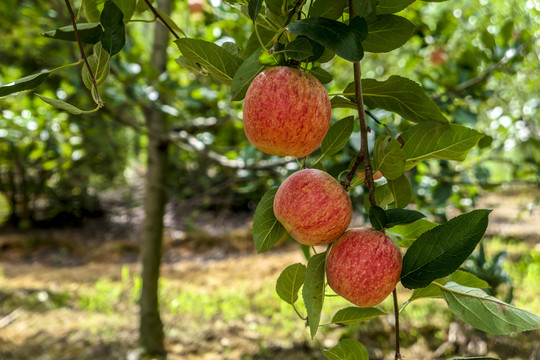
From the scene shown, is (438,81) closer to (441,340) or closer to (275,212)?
(275,212)

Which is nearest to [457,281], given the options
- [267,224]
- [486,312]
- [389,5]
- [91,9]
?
[486,312]

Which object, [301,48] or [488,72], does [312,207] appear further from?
[488,72]

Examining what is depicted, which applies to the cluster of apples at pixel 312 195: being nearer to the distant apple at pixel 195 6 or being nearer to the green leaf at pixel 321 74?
the green leaf at pixel 321 74

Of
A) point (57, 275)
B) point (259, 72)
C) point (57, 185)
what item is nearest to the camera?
point (259, 72)

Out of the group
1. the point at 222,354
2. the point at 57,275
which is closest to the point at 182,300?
the point at 222,354

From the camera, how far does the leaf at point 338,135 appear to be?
68 cm

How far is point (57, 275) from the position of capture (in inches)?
185

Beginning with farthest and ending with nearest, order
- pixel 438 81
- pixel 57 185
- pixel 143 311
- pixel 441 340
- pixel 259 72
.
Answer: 1. pixel 57 185
2. pixel 441 340
3. pixel 143 311
4. pixel 438 81
5. pixel 259 72

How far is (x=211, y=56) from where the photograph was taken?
23.1 inches

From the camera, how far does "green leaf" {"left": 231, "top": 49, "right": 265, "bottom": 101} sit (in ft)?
1.85

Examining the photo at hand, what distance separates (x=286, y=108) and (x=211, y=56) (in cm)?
13

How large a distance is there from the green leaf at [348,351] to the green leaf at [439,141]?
11.1 inches

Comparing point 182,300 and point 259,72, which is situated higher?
point 259,72

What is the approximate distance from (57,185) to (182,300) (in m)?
3.86
